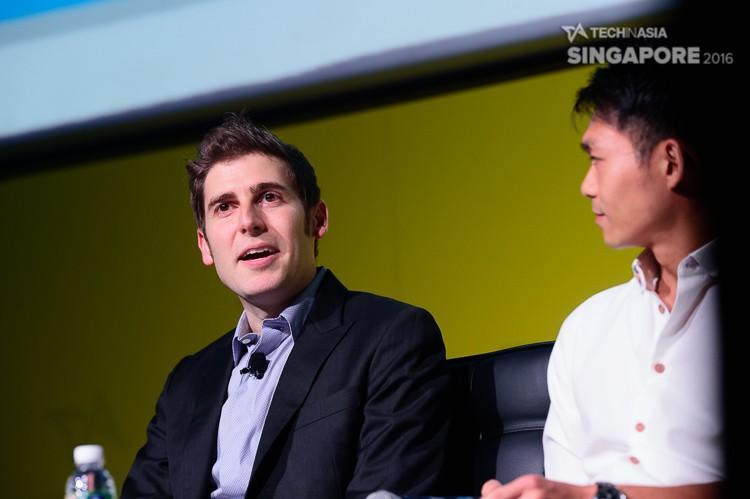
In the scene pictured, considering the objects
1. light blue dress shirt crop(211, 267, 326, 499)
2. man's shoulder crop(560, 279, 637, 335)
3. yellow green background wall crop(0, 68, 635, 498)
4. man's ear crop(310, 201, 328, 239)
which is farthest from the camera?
yellow green background wall crop(0, 68, 635, 498)

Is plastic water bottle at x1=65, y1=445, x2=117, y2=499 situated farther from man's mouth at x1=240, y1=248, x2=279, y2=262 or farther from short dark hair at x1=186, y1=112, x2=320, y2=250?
short dark hair at x1=186, y1=112, x2=320, y2=250

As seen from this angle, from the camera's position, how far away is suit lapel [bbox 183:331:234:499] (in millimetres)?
2072

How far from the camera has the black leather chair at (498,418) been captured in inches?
78.6

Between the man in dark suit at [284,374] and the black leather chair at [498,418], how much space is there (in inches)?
3.7

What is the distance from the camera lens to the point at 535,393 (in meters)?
2.01

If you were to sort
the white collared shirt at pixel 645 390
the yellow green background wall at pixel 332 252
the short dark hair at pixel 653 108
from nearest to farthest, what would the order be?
the white collared shirt at pixel 645 390 → the short dark hair at pixel 653 108 → the yellow green background wall at pixel 332 252

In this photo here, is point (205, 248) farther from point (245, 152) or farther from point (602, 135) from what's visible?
point (602, 135)

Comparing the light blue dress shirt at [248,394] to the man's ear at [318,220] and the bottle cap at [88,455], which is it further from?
the bottle cap at [88,455]

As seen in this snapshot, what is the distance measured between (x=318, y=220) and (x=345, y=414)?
0.52m

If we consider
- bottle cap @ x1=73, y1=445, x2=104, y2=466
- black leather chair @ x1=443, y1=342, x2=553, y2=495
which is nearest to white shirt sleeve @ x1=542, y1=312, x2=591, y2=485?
black leather chair @ x1=443, y1=342, x2=553, y2=495

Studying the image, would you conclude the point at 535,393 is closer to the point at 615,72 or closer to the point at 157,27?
the point at 615,72

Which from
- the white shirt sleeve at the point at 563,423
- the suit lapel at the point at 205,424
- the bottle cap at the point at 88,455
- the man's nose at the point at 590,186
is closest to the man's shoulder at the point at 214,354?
the suit lapel at the point at 205,424

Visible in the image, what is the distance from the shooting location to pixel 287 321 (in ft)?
7.08

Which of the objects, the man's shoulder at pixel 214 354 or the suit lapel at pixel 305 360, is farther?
the man's shoulder at pixel 214 354
